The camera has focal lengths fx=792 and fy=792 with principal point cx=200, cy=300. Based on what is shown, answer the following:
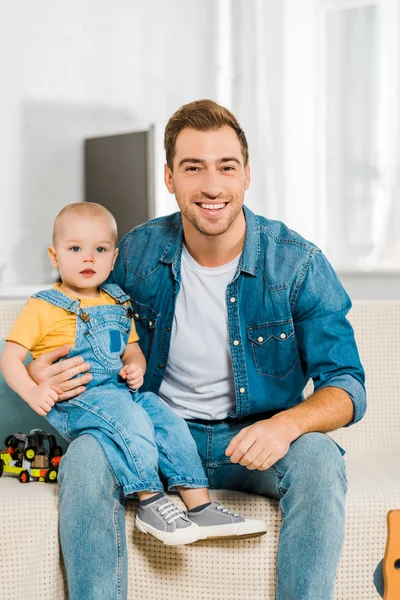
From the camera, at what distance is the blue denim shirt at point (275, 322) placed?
1.77 metres

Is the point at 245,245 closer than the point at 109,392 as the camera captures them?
No

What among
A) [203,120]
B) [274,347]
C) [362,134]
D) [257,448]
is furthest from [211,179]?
[362,134]

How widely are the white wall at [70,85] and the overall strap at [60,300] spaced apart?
243 centimetres

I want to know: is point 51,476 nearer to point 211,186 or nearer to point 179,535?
point 179,535

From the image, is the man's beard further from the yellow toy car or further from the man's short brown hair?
the yellow toy car

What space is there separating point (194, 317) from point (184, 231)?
0.73ft

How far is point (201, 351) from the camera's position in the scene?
1.87 m

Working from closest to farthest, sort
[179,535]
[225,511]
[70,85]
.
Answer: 1. [179,535]
2. [225,511]
3. [70,85]

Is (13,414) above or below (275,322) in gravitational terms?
below

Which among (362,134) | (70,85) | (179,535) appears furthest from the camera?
(70,85)

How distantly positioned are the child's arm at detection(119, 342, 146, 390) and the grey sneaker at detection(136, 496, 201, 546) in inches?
11.6

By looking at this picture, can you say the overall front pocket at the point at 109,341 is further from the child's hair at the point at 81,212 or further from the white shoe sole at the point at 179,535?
the white shoe sole at the point at 179,535

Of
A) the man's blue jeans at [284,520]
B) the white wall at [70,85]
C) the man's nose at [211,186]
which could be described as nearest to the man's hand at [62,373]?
the man's blue jeans at [284,520]

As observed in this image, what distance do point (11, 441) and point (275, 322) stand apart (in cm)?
68
